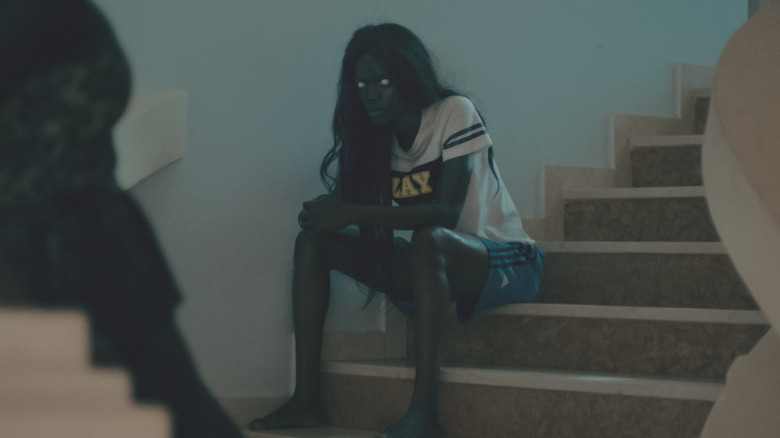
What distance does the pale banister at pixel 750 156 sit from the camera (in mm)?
741

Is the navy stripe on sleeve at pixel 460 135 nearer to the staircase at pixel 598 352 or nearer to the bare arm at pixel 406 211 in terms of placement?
the bare arm at pixel 406 211

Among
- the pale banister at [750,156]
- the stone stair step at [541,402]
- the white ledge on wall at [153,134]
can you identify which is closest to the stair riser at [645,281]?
the stone stair step at [541,402]

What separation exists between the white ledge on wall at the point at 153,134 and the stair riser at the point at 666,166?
1.64 meters

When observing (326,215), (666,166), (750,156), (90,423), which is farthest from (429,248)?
(666,166)

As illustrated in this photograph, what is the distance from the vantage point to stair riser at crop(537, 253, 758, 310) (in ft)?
6.20

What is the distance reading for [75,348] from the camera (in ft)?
1.31

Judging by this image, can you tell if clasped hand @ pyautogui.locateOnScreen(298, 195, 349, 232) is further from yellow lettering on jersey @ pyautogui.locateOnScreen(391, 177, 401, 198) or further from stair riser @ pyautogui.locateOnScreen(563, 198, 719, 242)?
stair riser @ pyautogui.locateOnScreen(563, 198, 719, 242)

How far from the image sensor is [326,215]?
1.69 m

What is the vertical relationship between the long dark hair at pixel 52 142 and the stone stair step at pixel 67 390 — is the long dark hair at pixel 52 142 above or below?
above

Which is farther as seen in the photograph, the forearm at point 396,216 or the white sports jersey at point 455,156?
the white sports jersey at point 455,156

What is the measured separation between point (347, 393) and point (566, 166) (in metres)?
1.24

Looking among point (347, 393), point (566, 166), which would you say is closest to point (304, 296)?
point (347, 393)

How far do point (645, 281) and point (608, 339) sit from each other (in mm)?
342

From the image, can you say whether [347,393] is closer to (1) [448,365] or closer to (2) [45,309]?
(1) [448,365]
